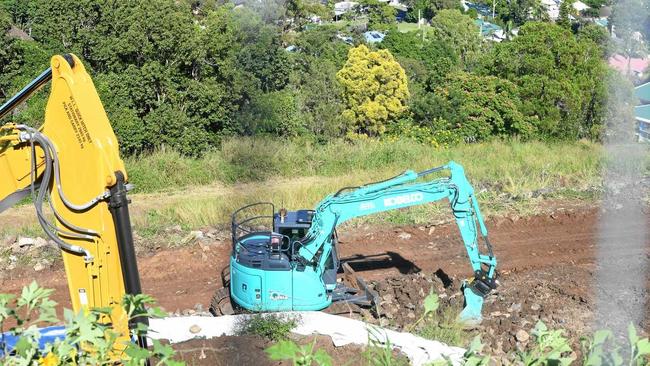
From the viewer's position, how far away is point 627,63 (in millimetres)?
21188

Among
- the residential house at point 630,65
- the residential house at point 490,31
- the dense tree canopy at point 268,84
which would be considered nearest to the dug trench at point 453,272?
the residential house at point 630,65

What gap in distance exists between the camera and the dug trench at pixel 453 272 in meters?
8.81

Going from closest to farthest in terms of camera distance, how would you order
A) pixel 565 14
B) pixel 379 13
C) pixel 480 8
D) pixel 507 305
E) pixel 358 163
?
1. pixel 507 305
2. pixel 358 163
3. pixel 565 14
4. pixel 379 13
5. pixel 480 8

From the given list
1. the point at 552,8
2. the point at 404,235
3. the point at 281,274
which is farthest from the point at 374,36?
the point at 281,274

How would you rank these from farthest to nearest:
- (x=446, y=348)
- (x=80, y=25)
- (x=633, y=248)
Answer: (x=80, y=25), (x=633, y=248), (x=446, y=348)

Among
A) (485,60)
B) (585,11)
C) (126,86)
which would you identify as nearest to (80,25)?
(126,86)

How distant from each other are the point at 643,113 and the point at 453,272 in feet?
28.3

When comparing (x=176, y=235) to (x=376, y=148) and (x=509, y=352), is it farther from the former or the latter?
(x=376, y=148)

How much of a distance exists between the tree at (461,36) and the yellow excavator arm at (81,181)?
97.5 feet

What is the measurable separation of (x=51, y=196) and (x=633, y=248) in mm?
8189

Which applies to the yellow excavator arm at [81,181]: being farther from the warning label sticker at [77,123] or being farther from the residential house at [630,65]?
the residential house at [630,65]

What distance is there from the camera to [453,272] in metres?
10.4

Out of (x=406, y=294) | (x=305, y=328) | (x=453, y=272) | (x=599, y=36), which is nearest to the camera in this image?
(x=305, y=328)

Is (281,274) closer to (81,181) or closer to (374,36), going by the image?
(81,181)
